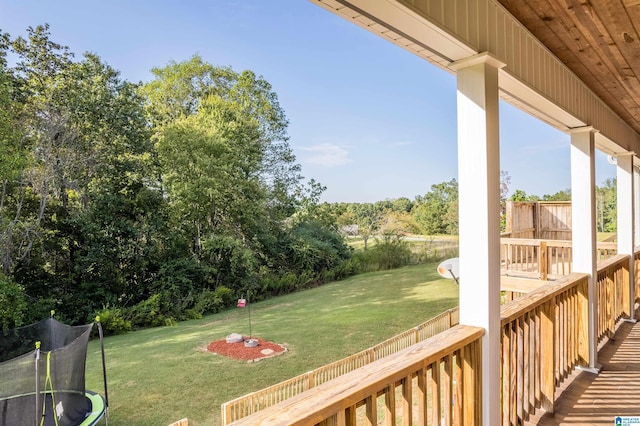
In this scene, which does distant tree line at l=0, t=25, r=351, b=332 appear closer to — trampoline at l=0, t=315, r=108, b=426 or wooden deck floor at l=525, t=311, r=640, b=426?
trampoline at l=0, t=315, r=108, b=426

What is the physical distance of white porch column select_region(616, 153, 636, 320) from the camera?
3347 millimetres

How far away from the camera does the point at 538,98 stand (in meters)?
1.75

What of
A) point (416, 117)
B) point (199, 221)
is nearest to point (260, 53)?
point (199, 221)

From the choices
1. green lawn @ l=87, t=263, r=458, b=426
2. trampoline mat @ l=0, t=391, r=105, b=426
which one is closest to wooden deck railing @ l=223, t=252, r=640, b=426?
trampoline mat @ l=0, t=391, r=105, b=426

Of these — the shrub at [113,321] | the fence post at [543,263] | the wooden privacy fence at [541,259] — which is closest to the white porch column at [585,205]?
the wooden privacy fence at [541,259]

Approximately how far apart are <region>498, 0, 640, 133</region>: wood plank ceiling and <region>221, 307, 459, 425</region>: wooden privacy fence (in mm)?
2167

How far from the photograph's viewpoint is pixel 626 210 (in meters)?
3.43

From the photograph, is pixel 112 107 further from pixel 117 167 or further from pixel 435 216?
pixel 435 216

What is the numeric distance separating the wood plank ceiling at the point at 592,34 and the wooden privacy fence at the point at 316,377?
7.11 feet

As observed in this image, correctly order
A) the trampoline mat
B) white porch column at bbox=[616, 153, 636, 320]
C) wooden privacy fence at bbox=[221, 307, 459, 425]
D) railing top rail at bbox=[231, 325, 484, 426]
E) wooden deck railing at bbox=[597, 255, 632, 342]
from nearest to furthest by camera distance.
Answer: railing top rail at bbox=[231, 325, 484, 426] → wooden deck railing at bbox=[597, 255, 632, 342] → the trampoline mat → white porch column at bbox=[616, 153, 636, 320] → wooden privacy fence at bbox=[221, 307, 459, 425]

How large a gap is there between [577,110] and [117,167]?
6.62m

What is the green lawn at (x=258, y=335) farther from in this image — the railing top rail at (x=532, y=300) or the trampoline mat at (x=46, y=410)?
the railing top rail at (x=532, y=300)

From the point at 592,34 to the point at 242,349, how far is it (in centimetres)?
597

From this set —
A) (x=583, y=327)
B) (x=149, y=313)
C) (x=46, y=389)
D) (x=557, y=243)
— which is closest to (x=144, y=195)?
(x=149, y=313)
